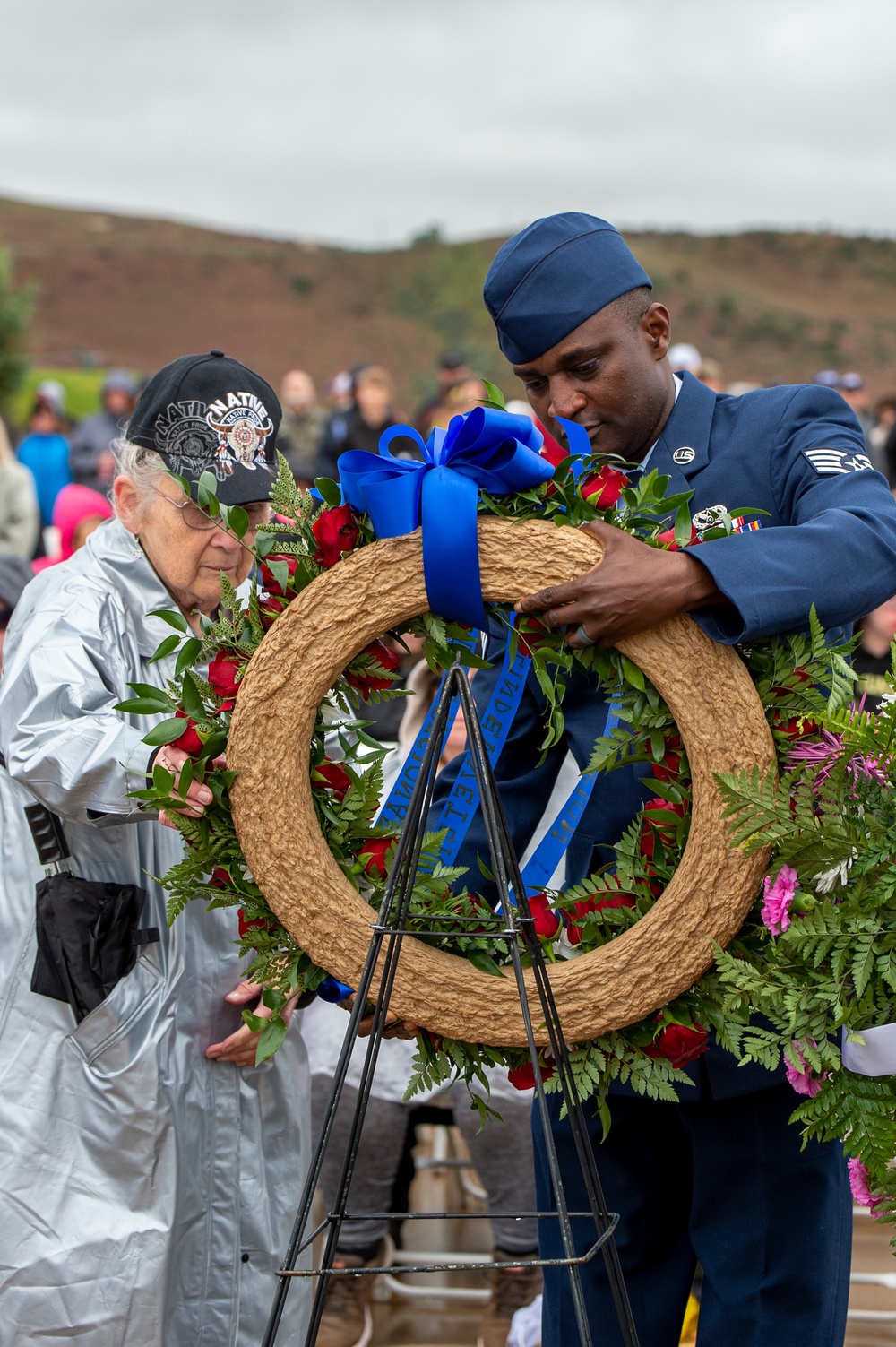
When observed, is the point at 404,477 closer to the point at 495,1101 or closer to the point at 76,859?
the point at 76,859

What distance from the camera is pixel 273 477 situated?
7.46ft

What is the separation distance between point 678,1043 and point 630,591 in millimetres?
598

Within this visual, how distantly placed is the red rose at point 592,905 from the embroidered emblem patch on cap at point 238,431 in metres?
0.94

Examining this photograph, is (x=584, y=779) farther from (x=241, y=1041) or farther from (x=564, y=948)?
(x=241, y=1041)

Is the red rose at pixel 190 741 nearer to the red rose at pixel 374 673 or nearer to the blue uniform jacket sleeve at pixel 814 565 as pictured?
the red rose at pixel 374 673

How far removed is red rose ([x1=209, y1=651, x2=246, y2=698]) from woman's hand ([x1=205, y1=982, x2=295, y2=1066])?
2.07 feet

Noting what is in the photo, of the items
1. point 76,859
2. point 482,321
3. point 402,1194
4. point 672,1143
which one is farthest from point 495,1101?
point 482,321

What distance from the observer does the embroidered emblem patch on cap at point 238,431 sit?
7.28 feet

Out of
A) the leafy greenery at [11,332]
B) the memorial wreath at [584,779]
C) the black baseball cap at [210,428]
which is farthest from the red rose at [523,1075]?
the leafy greenery at [11,332]

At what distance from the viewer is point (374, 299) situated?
154 feet

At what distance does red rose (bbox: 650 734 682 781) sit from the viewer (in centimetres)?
175

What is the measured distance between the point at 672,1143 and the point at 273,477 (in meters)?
1.28

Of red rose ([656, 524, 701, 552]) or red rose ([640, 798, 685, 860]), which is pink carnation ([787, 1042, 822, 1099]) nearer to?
red rose ([640, 798, 685, 860])

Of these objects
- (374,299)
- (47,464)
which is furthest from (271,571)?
(374,299)
